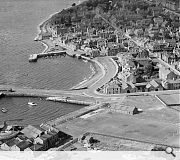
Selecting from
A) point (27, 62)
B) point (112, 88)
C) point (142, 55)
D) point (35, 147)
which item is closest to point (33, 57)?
point (27, 62)

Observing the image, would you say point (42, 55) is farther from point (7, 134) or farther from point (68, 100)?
point (7, 134)

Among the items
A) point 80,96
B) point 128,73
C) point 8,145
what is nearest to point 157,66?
point 128,73

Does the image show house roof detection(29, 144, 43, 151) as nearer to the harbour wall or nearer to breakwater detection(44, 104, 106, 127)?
breakwater detection(44, 104, 106, 127)

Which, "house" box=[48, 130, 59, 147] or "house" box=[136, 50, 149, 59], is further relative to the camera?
"house" box=[136, 50, 149, 59]

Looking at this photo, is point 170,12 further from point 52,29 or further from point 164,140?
point 164,140

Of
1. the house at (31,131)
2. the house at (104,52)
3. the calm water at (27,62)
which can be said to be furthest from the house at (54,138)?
the house at (104,52)

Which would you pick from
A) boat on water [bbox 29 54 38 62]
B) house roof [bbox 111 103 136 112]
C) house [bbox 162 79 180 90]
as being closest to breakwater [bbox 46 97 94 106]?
house roof [bbox 111 103 136 112]
